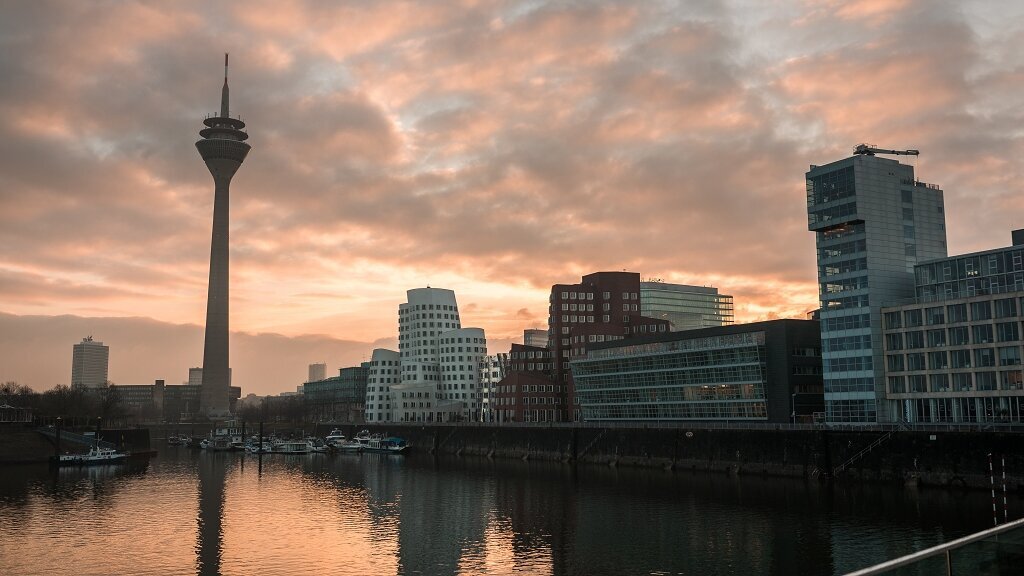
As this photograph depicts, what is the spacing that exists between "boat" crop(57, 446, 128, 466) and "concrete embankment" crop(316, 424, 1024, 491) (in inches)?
3115

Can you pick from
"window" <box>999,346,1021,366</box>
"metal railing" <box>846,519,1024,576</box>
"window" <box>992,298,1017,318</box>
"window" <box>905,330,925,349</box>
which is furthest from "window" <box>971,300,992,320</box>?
"metal railing" <box>846,519,1024,576</box>

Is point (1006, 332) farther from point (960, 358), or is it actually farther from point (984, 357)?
Result: point (960, 358)

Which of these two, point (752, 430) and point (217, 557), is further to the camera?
point (752, 430)

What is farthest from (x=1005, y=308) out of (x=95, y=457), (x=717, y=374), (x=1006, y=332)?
(x=95, y=457)

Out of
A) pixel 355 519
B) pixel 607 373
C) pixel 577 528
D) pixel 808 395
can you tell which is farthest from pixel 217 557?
pixel 607 373

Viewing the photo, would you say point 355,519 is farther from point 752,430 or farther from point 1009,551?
point 1009,551

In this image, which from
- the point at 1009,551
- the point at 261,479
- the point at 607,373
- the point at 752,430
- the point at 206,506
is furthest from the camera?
the point at 607,373

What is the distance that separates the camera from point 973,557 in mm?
15656

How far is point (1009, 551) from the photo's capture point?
16422 millimetres

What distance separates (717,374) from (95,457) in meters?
118

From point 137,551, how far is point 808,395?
107525 mm

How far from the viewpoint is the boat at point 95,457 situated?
155000mm

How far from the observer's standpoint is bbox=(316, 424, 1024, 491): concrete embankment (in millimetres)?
89938

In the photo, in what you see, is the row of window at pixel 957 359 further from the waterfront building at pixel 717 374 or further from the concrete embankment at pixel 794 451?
the concrete embankment at pixel 794 451
